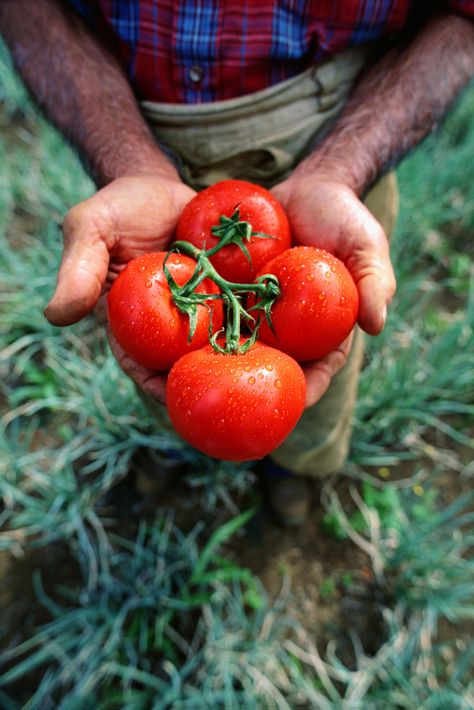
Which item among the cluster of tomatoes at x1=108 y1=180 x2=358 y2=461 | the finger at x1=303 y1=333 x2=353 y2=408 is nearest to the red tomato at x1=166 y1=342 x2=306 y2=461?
the cluster of tomatoes at x1=108 y1=180 x2=358 y2=461

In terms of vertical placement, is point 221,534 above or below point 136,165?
below

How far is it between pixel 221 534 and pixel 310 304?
2.33ft

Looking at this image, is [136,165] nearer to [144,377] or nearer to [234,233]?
[234,233]

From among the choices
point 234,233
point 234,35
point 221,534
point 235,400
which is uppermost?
point 234,35

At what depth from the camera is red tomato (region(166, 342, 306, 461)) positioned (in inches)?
32.8

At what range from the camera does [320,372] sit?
1054 millimetres

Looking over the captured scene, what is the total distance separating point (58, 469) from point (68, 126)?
92cm

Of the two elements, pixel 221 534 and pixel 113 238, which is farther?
pixel 221 534

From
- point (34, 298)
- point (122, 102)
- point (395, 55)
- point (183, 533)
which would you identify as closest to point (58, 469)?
point (183, 533)

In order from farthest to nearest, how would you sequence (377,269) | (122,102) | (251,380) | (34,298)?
(34,298) < (122,102) < (377,269) < (251,380)

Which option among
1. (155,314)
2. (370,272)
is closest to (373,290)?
(370,272)

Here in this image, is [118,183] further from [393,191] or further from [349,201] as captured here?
[393,191]

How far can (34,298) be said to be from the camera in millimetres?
1990

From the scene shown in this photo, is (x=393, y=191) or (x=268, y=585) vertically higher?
(x=393, y=191)
